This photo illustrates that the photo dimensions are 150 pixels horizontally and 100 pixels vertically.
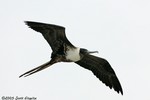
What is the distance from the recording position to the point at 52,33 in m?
11.9

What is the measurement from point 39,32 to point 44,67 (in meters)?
0.73

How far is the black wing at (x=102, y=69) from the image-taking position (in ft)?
42.3

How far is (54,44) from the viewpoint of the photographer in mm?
12133

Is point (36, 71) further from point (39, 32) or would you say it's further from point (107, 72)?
point (107, 72)

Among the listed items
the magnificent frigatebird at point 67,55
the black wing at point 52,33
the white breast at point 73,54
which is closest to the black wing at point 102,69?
the magnificent frigatebird at point 67,55

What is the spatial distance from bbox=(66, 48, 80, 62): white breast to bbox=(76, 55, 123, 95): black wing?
0.81 m

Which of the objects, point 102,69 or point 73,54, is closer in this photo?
point 73,54

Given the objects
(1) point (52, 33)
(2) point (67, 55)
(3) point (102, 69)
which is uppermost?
(1) point (52, 33)

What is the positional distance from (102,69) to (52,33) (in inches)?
71.7

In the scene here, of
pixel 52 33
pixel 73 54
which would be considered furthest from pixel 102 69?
pixel 52 33

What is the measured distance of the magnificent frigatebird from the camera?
38.2 feet

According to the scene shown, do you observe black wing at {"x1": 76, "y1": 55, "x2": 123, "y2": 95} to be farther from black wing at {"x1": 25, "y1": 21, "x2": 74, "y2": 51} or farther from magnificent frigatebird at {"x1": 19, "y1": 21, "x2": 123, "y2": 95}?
black wing at {"x1": 25, "y1": 21, "x2": 74, "y2": 51}

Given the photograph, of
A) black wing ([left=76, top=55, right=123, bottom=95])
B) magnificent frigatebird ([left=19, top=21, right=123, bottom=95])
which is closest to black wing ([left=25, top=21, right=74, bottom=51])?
magnificent frigatebird ([left=19, top=21, right=123, bottom=95])

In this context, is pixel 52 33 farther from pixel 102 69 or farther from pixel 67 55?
pixel 102 69
